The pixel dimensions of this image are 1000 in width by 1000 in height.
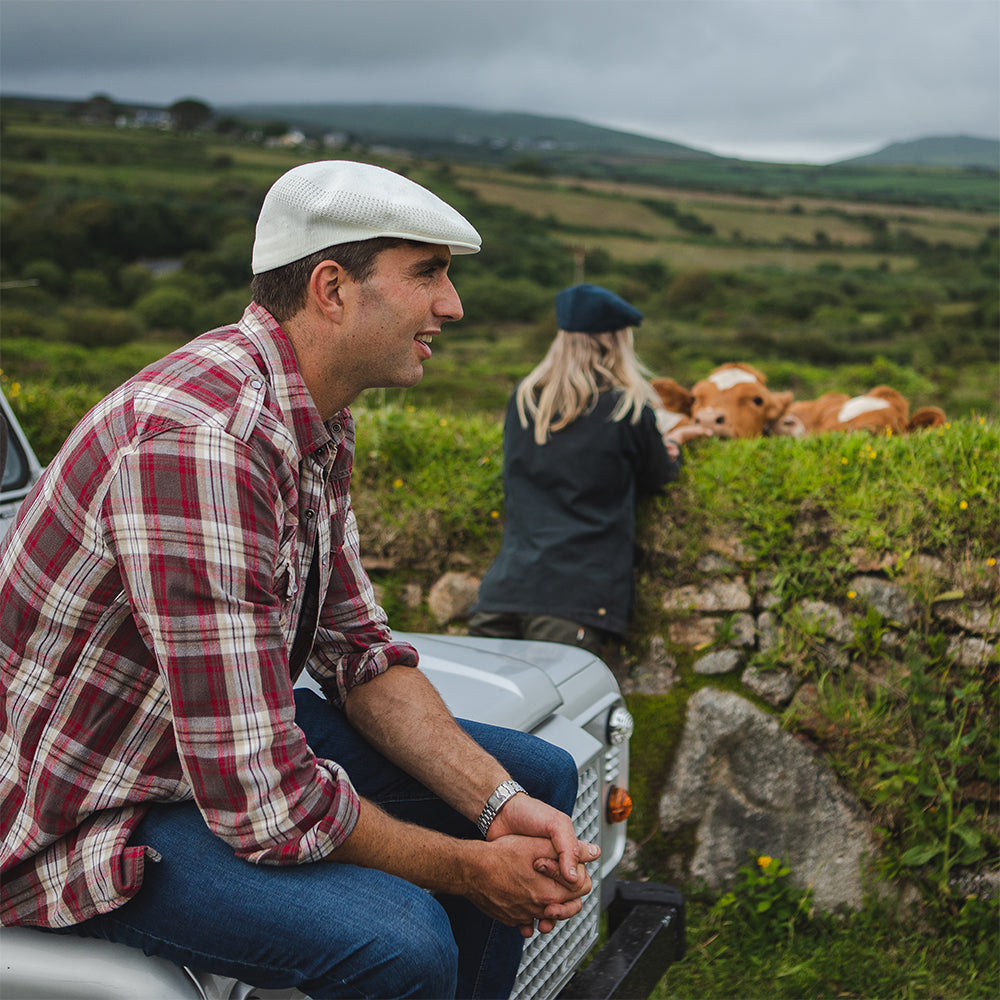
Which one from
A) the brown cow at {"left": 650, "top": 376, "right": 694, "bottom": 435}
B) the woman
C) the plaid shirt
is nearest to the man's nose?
the plaid shirt

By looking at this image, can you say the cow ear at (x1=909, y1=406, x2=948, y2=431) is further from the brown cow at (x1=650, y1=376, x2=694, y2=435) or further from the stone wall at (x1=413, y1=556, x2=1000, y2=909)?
the stone wall at (x1=413, y1=556, x2=1000, y2=909)

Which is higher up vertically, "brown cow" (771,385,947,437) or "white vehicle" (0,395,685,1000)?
"brown cow" (771,385,947,437)

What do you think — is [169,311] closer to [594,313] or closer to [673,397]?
[673,397]

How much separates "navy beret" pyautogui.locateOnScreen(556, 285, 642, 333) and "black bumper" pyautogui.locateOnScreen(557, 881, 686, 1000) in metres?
2.02

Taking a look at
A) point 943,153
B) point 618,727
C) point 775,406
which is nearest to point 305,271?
point 618,727

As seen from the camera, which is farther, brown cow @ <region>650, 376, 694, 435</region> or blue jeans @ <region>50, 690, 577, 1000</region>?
brown cow @ <region>650, 376, 694, 435</region>

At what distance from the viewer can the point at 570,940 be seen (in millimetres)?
2299

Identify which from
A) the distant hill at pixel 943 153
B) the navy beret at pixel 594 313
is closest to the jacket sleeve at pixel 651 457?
the navy beret at pixel 594 313

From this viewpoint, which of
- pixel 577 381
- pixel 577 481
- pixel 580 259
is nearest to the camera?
pixel 577 481

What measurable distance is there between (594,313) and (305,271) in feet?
7.27

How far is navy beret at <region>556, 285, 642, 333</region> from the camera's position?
3828 mm

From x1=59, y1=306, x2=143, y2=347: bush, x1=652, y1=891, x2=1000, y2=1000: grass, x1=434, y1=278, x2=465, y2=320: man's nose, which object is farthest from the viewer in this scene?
x1=59, y1=306, x2=143, y2=347: bush

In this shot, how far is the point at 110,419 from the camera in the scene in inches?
61.1

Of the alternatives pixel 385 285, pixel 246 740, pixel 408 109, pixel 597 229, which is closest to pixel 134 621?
pixel 246 740
